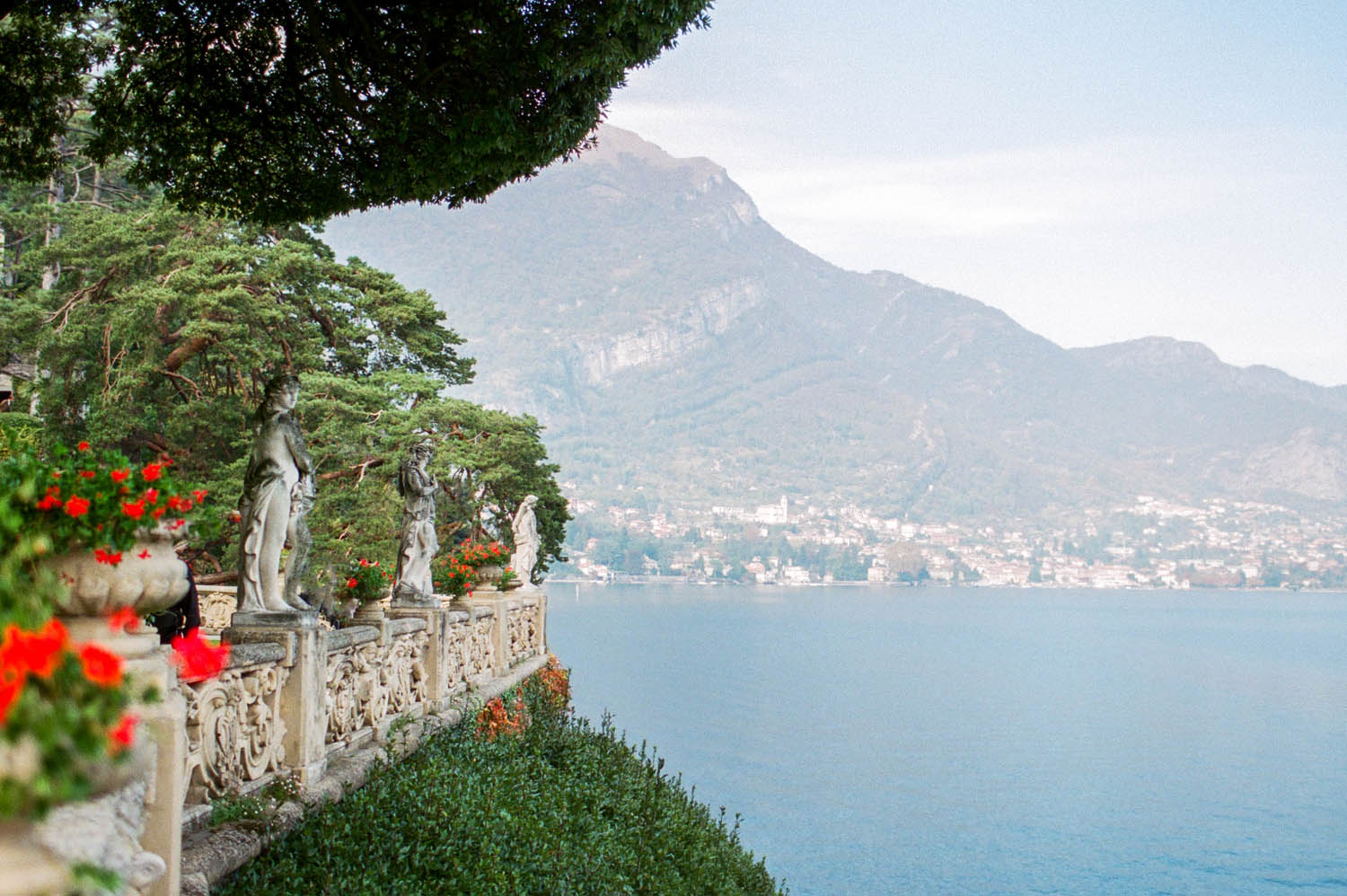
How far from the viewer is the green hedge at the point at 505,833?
648cm

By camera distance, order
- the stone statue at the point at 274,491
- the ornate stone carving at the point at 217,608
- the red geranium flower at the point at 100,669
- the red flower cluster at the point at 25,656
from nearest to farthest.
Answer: the red flower cluster at the point at 25,656
the red geranium flower at the point at 100,669
the stone statue at the point at 274,491
the ornate stone carving at the point at 217,608

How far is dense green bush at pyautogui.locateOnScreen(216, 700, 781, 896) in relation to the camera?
6.50 m

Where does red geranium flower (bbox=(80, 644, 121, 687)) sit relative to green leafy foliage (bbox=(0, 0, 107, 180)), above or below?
below

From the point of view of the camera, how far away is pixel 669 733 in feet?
188

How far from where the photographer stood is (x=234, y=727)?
619 centimetres

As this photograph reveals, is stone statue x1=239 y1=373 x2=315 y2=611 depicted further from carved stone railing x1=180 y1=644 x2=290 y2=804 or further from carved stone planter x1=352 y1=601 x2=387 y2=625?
carved stone planter x1=352 y1=601 x2=387 y2=625

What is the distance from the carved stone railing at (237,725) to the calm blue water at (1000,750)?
3152cm

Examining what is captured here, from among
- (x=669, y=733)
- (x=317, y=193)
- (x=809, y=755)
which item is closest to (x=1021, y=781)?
(x=809, y=755)

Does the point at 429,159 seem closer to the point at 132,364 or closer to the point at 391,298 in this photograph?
the point at 132,364

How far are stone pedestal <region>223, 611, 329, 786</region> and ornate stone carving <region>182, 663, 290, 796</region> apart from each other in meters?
0.09

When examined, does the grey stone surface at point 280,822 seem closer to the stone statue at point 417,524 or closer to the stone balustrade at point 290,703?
the stone balustrade at point 290,703

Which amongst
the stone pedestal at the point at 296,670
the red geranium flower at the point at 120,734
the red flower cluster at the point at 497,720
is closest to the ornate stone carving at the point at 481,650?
the red flower cluster at the point at 497,720

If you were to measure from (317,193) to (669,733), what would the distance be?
164 feet

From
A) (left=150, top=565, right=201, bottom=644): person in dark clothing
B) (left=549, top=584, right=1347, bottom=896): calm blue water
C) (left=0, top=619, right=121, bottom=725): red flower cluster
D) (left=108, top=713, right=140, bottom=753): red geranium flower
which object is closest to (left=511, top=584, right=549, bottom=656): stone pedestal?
(left=150, top=565, right=201, bottom=644): person in dark clothing
